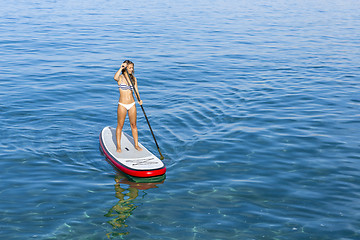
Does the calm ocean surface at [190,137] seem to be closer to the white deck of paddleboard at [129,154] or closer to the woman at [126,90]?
the white deck of paddleboard at [129,154]

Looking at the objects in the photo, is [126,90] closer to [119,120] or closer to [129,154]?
[119,120]

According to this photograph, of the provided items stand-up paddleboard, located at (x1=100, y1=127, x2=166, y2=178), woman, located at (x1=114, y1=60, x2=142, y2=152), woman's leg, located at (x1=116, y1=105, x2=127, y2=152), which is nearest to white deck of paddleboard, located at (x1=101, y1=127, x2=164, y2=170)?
stand-up paddleboard, located at (x1=100, y1=127, x2=166, y2=178)

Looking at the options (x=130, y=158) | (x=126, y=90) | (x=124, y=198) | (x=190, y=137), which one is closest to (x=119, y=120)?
(x=126, y=90)

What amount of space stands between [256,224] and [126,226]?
2.80 meters

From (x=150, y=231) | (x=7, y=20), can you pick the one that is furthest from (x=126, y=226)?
(x=7, y=20)

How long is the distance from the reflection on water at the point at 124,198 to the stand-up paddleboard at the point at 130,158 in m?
0.19

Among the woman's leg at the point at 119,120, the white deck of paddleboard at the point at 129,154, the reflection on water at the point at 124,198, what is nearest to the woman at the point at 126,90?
the woman's leg at the point at 119,120

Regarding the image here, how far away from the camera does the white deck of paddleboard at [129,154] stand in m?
12.0

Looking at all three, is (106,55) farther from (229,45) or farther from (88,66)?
(229,45)

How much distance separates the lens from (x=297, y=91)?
20.6m

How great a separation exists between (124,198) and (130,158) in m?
1.80

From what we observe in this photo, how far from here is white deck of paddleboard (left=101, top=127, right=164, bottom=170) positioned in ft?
39.5

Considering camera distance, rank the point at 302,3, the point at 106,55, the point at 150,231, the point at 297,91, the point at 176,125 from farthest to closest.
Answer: the point at 302,3
the point at 106,55
the point at 297,91
the point at 176,125
the point at 150,231

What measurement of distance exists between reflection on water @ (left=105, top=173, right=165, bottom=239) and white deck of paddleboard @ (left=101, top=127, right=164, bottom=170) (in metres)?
0.35
